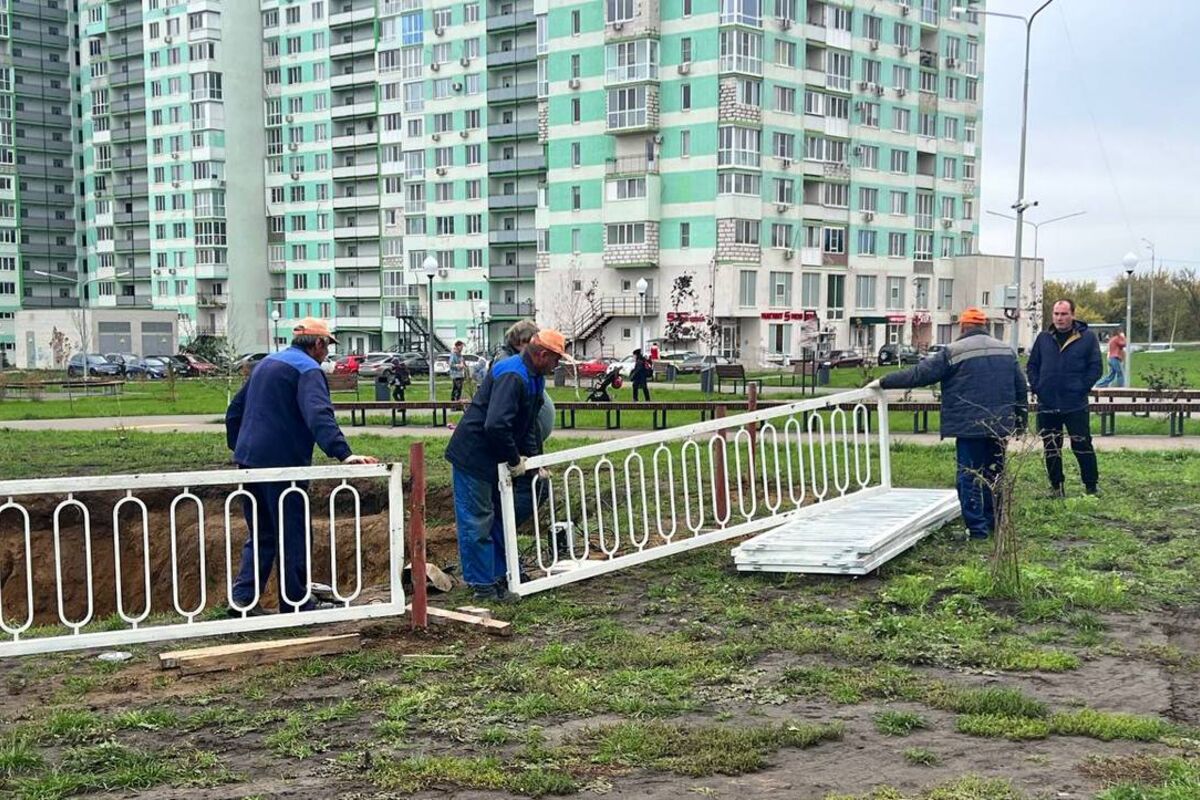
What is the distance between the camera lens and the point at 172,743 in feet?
15.5

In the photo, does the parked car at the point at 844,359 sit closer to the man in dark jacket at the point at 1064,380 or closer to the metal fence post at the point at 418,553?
the man in dark jacket at the point at 1064,380

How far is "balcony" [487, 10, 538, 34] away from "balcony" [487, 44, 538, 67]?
53.8 inches

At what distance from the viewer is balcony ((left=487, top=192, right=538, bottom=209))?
6944 centimetres

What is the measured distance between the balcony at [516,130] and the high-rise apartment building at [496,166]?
285 mm

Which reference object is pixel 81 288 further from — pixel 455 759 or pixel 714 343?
pixel 455 759

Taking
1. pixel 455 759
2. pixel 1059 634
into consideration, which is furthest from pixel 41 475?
pixel 1059 634

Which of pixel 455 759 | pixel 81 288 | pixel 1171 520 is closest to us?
pixel 455 759

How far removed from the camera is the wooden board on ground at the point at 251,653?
5.79 m

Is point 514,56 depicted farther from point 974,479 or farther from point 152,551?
point 974,479

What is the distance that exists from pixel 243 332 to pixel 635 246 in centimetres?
3787

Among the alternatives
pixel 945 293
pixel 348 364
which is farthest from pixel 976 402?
pixel 945 293

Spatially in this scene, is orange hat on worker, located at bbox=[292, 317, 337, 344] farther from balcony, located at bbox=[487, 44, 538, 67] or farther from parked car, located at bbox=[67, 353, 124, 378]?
balcony, located at bbox=[487, 44, 538, 67]

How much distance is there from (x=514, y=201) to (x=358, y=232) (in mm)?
15040

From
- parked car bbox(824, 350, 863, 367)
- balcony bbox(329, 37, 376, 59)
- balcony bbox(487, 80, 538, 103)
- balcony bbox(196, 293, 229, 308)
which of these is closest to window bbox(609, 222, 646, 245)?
parked car bbox(824, 350, 863, 367)
